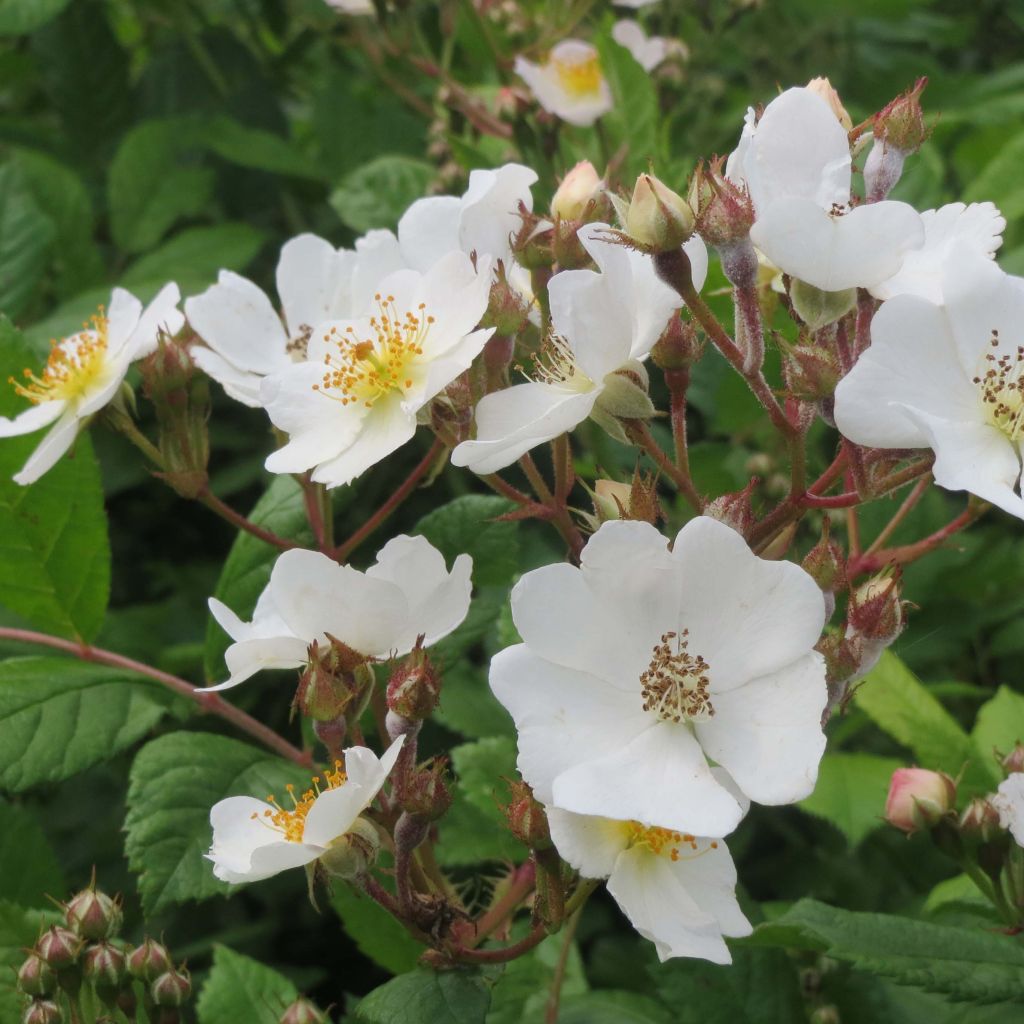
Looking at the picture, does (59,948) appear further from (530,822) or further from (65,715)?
(530,822)

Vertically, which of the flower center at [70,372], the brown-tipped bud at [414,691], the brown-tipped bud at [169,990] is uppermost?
the flower center at [70,372]

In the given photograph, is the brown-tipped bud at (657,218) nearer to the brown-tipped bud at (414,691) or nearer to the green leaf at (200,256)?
Answer: the brown-tipped bud at (414,691)

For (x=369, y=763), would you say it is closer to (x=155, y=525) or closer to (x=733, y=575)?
(x=733, y=575)

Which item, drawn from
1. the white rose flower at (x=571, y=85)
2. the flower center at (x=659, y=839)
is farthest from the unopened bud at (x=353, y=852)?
the white rose flower at (x=571, y=85)

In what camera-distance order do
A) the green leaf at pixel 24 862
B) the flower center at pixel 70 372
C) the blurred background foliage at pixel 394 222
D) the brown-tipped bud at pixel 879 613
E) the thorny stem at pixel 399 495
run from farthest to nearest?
the blurred background foliage at pixel 394 222 → the green leaf at pixel 24 862 → the flower center at pixel 70 372 → the thorny stem at pixel 399 495 → the brown-tipped bud at pixel 879 613

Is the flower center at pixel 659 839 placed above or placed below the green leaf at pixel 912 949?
above

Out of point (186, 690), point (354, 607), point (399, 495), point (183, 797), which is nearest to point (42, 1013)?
point (183, 797)
